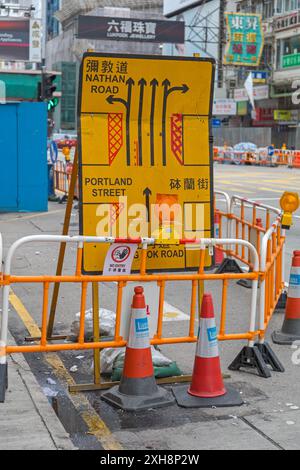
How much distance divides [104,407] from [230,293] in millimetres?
4533

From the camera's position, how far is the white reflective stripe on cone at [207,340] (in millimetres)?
5746

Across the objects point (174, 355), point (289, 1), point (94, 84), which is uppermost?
point (289, 1)

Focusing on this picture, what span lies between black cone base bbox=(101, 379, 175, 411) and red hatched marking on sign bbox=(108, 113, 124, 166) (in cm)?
197

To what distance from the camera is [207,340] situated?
574cm

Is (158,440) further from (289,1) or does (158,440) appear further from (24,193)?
(289,1)

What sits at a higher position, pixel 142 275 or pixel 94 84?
pixel 94 84

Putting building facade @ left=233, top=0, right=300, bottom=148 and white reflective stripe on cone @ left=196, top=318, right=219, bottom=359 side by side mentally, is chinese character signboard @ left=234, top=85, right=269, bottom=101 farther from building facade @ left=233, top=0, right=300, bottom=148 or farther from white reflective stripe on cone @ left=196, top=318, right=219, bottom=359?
white reflective stripe on cone @ left=196, top=318, right=219, bottom=359

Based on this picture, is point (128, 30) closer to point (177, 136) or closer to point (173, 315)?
point (173, 315)

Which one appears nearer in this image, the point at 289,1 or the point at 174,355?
the point at 174,355

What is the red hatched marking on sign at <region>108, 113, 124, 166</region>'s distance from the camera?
6.41 meters

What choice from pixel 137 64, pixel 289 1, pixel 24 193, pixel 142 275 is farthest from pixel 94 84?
pixel 289 1

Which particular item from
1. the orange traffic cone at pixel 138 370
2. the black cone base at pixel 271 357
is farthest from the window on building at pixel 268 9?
the orange traffic cone at pixel 138 370

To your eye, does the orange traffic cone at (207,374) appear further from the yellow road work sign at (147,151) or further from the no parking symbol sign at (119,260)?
the yellow road work sign at (147,151)

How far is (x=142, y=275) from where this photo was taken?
593 centimetres
